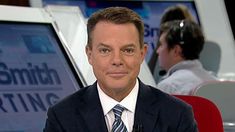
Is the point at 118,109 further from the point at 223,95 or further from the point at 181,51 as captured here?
the point at 181,51

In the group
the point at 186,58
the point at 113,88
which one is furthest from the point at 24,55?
the point at 186,58

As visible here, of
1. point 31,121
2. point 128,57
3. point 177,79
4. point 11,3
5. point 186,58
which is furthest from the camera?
point 186,58

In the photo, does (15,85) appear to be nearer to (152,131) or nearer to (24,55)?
(24,55)

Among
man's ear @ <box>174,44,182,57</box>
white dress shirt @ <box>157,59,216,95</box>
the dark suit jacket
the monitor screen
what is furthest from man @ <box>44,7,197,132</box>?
man's ear @ <box>174,44,182,57</box>

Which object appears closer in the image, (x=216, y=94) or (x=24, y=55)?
→ (x=24, y=55)

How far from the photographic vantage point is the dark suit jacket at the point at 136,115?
5.47 feet

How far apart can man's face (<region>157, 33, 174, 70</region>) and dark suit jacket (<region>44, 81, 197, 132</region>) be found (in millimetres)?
2427

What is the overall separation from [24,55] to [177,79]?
134 cm

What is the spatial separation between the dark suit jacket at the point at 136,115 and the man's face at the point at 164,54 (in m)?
2.43

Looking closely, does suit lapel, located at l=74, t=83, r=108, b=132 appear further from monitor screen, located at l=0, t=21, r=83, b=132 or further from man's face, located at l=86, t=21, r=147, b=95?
monitor screen, located at l=0, t=21, r=83, b=132

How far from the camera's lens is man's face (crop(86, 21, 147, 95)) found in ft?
5.32

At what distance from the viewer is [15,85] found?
2617mm

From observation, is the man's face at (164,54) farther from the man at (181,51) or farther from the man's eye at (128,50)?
the man's eye at (128,50)

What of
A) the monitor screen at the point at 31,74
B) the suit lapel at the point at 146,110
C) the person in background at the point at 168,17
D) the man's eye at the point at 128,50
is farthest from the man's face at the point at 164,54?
the man's eye at the point at 128,50
